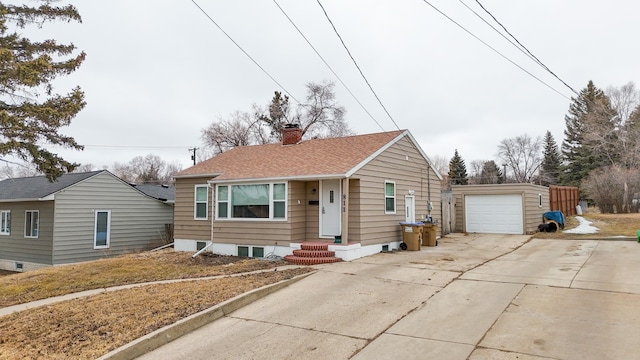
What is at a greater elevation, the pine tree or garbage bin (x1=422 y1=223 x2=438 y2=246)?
the pine tree

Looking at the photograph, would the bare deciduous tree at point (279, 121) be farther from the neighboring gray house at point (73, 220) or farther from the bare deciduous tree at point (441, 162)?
the bare deciduous tree at point (441, 162)

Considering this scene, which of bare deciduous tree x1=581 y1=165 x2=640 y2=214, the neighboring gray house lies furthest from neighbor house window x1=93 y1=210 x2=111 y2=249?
bare deciduous tree x1=581 y1=165 x2=640 y2=214

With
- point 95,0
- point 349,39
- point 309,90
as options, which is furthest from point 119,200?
point 309,90

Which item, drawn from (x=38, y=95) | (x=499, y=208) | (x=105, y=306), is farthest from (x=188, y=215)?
(x=499, y=208)

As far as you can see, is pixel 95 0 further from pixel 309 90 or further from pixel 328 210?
pixel 309 90

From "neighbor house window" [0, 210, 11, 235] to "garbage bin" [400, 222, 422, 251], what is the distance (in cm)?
1871

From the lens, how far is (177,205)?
52.5 ft

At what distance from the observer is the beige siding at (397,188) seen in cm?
1229

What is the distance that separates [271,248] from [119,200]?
1036 cm

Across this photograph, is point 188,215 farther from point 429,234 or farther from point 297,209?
point 429,234

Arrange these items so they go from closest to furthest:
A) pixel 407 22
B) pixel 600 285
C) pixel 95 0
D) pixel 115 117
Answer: pixel 600 285 → pixel 95 0 → pixel 407 22 → pixel 115 117

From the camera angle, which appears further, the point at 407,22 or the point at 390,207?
the point at 390,207

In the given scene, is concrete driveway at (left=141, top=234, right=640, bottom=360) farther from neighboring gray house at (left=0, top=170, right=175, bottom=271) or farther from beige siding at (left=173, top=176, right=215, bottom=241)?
neighboring gray house at (left=0, top=170, right=175, bottom=271)

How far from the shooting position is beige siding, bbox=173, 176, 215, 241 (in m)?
15.0
